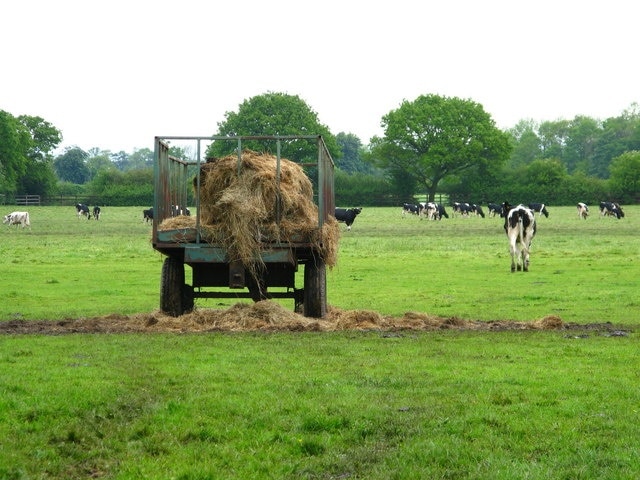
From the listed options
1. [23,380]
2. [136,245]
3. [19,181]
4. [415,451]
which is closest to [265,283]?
[23,380]

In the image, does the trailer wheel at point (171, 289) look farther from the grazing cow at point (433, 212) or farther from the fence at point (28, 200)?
the fence at point (28, 200)

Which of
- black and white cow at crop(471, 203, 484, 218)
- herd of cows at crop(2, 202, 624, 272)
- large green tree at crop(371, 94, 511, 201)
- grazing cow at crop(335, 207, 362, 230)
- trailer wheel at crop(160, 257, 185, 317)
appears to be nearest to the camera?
trailer wheel at crop(160, 257, 185, 317)

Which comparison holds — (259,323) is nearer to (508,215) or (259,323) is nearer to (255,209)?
(255,209)

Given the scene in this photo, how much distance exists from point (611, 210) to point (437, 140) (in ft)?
147

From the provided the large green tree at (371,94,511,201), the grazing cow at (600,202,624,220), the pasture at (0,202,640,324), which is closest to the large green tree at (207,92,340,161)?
the large green tree at (371,94,511,201)

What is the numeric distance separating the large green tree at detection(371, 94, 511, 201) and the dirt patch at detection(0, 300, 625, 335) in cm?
10706

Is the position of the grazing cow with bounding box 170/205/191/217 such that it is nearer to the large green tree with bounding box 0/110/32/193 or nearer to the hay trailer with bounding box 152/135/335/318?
the hay trailer with bounding box 152/135/335/318

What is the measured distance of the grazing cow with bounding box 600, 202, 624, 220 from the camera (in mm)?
81463

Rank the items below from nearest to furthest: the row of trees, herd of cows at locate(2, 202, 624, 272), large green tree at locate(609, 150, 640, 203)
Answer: herd of cows at locate(2, 202, 624, 272), the row of trees, large green tree at locate(609, 150, 640, 203)

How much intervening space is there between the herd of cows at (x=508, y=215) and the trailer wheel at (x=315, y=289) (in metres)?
2.79

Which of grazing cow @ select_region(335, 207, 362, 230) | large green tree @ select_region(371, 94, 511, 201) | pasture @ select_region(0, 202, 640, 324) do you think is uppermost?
large green tree @ select_region(371, 94, 511, 201)

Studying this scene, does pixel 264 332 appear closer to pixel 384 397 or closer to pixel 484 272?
pixel 384 397

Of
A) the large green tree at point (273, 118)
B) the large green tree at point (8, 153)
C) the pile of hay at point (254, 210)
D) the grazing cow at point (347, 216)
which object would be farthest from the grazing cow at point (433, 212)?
the pile of hay at point (254, 210)

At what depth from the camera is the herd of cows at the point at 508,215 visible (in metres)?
30.1
